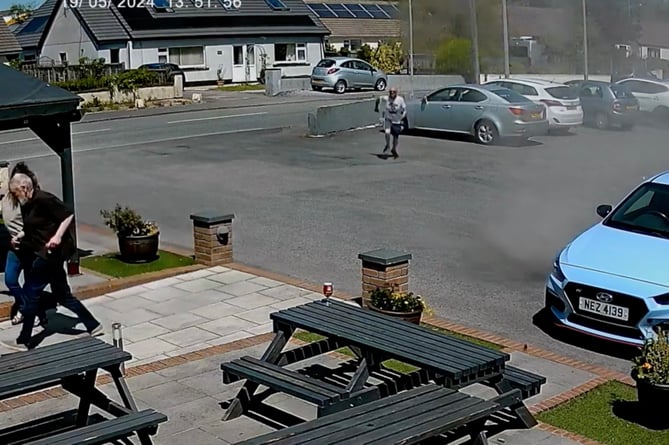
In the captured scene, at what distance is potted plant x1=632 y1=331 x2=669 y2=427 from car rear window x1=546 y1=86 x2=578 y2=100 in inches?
865

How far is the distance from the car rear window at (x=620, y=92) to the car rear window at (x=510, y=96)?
5.67m

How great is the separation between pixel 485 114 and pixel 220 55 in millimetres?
28576

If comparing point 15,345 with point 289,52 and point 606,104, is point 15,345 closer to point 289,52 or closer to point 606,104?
point 606,104

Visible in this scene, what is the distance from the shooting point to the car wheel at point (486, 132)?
25.4 m

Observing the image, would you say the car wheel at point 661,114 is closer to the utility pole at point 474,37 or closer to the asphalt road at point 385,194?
the asphalt road at point 385,194

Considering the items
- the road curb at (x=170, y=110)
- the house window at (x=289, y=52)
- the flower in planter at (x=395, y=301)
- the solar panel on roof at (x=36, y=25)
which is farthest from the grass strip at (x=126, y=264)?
the solar panel on roof at (x=36, y=25)

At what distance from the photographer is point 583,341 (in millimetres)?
9391

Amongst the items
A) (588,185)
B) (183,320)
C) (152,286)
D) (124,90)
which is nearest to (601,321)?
(183,320)

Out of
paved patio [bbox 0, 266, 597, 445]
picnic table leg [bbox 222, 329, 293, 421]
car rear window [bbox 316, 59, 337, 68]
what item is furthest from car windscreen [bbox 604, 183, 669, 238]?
car rear window [bbox 316, 59, 337, 68]

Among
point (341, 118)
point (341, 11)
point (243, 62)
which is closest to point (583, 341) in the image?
point (341, 118)

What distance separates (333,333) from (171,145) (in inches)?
754

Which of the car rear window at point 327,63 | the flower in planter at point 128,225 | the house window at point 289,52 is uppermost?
the house window at point 289,52

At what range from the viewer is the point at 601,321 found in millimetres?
8828

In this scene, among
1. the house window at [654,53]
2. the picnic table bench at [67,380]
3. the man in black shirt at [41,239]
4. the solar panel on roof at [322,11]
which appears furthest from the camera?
the solar panel on roof at [322,11]
